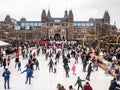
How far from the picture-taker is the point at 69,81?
16.6 metres

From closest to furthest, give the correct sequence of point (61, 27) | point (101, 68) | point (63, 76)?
point (63, 76)
point (101, 68)
point (61, 27)

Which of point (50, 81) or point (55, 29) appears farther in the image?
point (55, 29)

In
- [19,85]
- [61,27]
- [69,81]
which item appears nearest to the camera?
[19,85]

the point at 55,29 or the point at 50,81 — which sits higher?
the point at 55,29

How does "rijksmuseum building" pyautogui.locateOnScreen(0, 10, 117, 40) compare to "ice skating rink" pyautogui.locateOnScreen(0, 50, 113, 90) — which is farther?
"rijksmuseum building" pyautogui.locateOnScreen(0, 10, 117, 40)

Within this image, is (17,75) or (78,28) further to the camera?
(78,28)

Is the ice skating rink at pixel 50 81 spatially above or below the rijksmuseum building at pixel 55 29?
below

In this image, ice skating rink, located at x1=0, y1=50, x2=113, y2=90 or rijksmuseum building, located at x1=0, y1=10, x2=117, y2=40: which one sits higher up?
rijksmuseum building, located at x1=0, y1=10, x2=117, y2=40

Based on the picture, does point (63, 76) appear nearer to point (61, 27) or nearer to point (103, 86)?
point (103, 86)

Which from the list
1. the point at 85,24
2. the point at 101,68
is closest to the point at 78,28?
the point at 85,24

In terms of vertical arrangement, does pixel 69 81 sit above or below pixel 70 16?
below

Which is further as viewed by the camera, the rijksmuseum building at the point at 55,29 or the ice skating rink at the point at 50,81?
the rijksmuseum building at the point at 55,29

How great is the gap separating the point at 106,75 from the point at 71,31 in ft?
349

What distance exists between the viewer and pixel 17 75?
18562 millimetres
